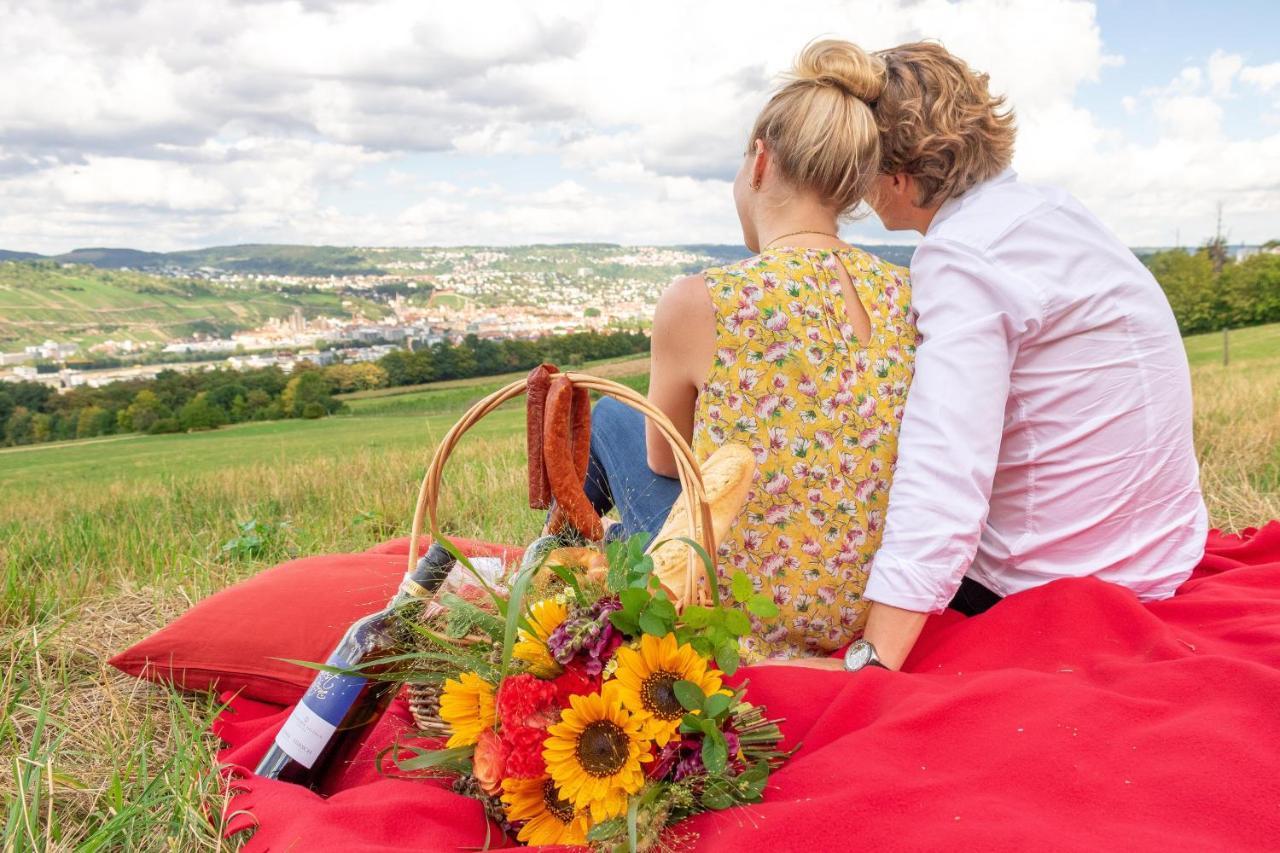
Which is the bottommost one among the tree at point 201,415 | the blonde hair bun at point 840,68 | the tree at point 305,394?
the tree at point 201,415

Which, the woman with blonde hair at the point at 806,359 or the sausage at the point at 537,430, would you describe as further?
the woman with blonde hair at the point at 806,359

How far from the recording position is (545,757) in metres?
1.48

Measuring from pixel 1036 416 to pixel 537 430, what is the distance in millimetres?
1263

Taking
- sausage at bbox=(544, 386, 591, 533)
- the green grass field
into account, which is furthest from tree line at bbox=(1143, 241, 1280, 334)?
sausage at bbox=(544, 386, 591, 533)

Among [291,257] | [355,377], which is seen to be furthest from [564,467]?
[291,257]

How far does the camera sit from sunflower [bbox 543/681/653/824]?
57.3 inches

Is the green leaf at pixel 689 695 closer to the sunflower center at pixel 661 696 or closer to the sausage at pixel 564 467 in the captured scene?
the sunflower center at pixel 661 696

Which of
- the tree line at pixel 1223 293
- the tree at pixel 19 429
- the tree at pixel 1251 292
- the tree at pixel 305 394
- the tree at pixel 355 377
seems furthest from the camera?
the tree at pixel 355 377

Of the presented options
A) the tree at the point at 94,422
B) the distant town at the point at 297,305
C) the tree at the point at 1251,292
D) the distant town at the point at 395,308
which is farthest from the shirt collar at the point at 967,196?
the distant town at the point at 297,305

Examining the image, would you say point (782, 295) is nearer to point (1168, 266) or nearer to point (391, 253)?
point (1168, 266)

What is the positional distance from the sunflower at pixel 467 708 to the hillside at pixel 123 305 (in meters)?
116

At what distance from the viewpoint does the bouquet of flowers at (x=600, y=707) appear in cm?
148

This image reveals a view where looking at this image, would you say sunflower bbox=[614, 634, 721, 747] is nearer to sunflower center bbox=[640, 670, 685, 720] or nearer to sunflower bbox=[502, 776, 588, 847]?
sunflower center bbox=[640, 670, 685, 720]

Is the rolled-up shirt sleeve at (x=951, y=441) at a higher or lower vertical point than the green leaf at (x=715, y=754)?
higher
